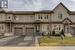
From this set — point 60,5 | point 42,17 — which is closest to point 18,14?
point 42,17

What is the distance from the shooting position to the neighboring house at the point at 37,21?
59.8 metres

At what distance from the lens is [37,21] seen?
6091 cm

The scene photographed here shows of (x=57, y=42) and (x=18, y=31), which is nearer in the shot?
(x=57, y=42)

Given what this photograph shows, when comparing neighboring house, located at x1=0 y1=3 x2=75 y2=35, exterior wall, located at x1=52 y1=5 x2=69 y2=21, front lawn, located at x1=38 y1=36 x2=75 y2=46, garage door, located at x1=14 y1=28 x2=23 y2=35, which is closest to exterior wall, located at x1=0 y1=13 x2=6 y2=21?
neighboring house, located at x1=0 y1=3 x2=75 y2=35

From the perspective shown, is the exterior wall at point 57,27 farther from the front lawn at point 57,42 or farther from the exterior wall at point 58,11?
the front lawn at point 57,42

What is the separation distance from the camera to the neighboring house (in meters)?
59.8

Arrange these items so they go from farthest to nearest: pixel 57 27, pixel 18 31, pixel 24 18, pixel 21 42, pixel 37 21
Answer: pixel 18 31, pixel 24 18, pixel 37 21, pixel 57 27, pixel 21 42

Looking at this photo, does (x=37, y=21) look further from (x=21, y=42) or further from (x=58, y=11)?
(x=21, y=42)

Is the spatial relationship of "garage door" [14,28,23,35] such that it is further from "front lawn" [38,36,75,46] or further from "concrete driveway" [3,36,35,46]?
"front lawn" [38,36,75,46]

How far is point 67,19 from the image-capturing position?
5897 centimetres

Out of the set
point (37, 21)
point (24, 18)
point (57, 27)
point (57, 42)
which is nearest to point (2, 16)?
point (24, 18)

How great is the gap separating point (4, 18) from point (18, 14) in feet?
14.0

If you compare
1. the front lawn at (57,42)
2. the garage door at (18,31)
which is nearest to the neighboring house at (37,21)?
the garage door at (18,31)

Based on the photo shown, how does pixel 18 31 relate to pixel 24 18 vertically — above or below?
below
